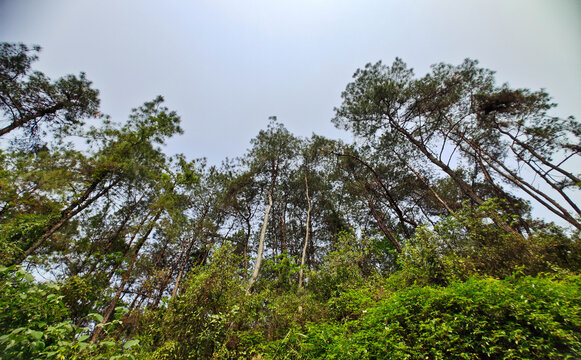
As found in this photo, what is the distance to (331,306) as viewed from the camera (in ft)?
19.5

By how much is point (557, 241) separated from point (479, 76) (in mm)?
9146

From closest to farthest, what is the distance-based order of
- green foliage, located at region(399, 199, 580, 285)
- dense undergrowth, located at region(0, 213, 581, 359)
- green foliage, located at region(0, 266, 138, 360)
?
green foliage, located at region(0, 266, 138, 360) → dense undergrowth, located at region(0, 213, 581, 359) → green foliage, located at region(399, 199, 580, 285)

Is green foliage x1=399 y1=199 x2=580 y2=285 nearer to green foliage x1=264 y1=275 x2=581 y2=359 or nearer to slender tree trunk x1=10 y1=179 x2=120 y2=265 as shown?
green foliage x1=264 y1=275 x2=581 y2=359

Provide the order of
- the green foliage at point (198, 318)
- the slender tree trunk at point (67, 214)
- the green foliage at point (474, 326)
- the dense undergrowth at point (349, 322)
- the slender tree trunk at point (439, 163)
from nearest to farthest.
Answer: the dense undergrowth at point (349, 322) → the green foliage at point (474, 326) → the green foliage at point (198, 318) → the slender tree trunk at point (67, 214) → the slender tree trunk at point (439, 163)

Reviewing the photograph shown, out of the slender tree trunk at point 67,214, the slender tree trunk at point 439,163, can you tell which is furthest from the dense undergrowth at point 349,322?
the slender tree trunk at point 67,214

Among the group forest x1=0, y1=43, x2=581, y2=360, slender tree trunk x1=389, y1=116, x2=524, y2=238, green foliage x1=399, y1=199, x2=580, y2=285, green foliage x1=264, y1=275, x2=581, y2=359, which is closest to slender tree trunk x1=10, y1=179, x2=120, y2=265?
forest x1=0, y1=43, x2=581, y2=360

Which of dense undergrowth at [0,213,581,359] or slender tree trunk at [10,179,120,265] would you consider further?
slender tree trunk at [10,179,120,265]

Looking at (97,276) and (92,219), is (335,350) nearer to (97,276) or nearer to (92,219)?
(97,276)

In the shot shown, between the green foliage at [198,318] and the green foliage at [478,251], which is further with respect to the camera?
the green foliage at [478,251]

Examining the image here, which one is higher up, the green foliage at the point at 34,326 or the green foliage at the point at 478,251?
the green foliage at the point at 478,251

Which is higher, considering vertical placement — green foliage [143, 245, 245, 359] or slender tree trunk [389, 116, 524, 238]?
slender tree trunk [389, 116, 524, 238]

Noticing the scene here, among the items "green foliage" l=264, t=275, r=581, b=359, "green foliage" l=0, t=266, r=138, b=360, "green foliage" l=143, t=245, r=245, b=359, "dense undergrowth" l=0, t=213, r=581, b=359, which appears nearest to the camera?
"green foliage" l=0, t=266, r=138, b=360

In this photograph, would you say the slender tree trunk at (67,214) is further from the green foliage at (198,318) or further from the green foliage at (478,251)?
the green foliage at (478,251)

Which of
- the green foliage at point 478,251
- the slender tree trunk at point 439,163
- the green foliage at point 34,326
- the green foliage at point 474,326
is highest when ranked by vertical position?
the slender tree trunk at point 439,163
